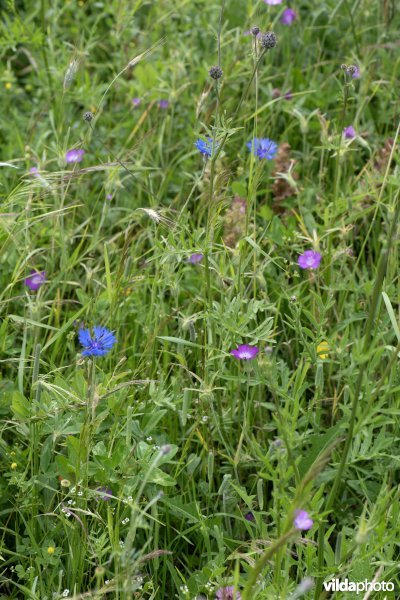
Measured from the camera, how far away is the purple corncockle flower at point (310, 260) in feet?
7.64

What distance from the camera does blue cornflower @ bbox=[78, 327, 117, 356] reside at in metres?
1.86

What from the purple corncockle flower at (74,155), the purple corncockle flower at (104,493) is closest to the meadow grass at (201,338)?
the purple corncockle flower at (104,493)

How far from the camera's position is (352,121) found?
3061 mm

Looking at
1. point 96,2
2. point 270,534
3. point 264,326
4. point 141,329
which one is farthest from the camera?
point 96,2

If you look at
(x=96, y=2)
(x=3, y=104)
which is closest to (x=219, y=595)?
(x=3, y=104)

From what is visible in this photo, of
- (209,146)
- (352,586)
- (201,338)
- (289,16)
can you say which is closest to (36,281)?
(201,338)

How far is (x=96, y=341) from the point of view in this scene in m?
1.90

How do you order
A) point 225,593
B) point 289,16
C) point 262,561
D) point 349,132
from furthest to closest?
point 289,16 < point 349,132 < point 225,593 < point 262,561

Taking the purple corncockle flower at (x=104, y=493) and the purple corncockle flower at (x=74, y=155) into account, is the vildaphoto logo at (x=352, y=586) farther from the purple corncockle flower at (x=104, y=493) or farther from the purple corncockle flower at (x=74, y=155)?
the purple corncockle flower at (x=74, y=155)

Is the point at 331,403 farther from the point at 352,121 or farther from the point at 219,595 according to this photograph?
the point at 352,121

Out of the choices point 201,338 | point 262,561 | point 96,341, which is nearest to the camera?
point 262,561

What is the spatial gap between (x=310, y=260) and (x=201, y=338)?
1.32 feet

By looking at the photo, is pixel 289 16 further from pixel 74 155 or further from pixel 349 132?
pixel 74 155

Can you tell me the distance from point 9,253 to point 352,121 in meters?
1.30
